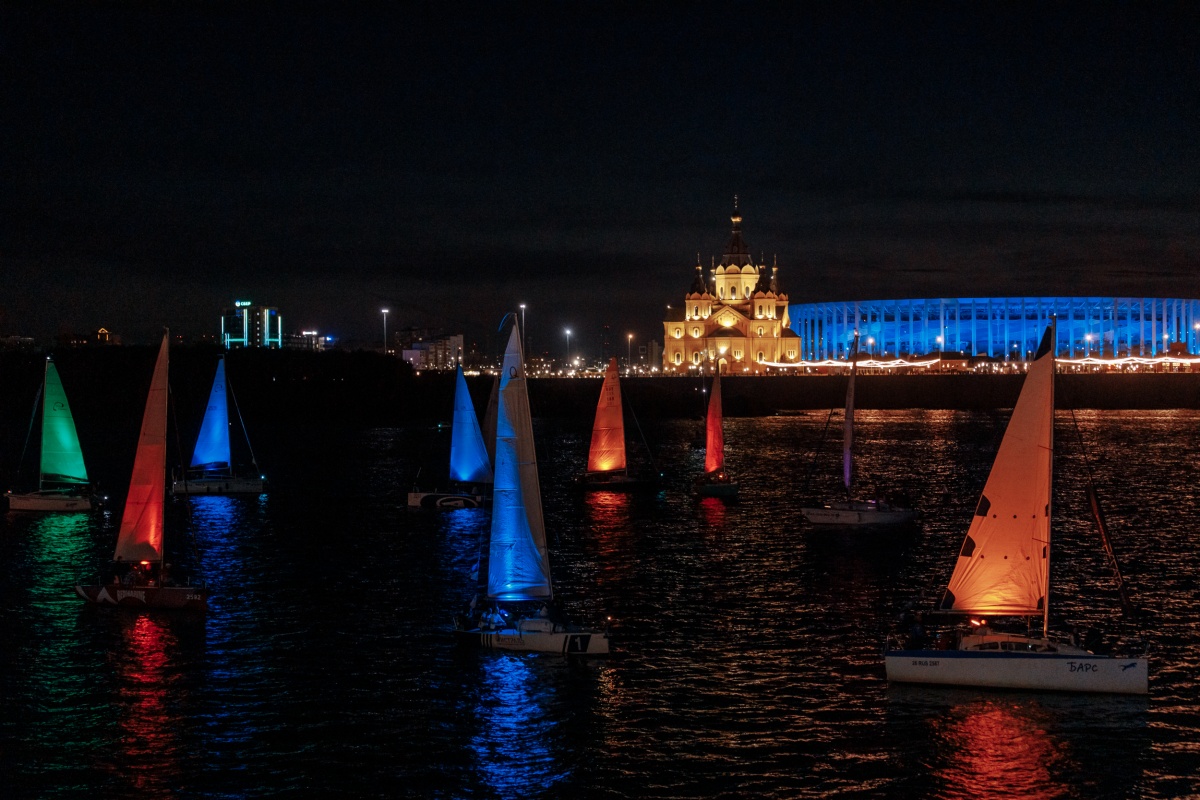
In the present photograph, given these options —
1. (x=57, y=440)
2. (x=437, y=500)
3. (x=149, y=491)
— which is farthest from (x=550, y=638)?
(x=57, y=440)

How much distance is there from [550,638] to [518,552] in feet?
6.00

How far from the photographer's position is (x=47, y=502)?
47.4m

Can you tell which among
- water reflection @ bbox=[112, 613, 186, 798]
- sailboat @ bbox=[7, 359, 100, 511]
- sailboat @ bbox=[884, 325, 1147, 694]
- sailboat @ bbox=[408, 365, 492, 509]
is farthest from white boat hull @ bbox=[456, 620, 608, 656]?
sailboat @ bbox=[7, 359, 100, 511]

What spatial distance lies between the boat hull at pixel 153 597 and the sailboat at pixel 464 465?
19513 mm

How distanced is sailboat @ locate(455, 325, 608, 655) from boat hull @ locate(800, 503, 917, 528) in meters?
20.2

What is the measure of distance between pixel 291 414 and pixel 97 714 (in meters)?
113

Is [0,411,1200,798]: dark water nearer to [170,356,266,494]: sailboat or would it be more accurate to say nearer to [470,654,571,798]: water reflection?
[470,654,571,798]: water reflection

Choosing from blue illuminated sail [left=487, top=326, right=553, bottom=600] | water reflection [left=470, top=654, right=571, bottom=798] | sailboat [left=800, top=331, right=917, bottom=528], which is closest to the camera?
water reflection [left=470, top=654, right=571, bottom=798]

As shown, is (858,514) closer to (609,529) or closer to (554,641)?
(609,529)

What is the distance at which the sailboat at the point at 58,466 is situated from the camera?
45156 millimetres

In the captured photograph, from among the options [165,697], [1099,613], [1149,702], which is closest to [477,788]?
[165,697]

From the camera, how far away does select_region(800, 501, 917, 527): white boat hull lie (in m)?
43.0

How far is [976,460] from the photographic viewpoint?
74.0 metres

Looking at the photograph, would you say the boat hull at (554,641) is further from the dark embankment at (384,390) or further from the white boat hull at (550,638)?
the dark embankment at (384,390)
